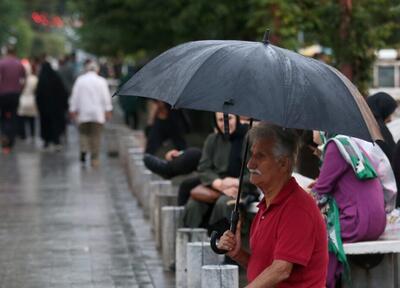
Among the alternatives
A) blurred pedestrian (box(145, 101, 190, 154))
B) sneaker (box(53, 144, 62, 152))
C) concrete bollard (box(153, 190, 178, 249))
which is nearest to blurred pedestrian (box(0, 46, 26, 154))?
sneaker (box(53, 144, 62, 152))

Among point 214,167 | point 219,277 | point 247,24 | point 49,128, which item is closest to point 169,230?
point 214,167

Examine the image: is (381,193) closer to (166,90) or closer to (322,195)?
(322,195)

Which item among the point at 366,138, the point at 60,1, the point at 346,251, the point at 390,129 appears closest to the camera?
the point at 366,138

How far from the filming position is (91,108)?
21812 millimetres

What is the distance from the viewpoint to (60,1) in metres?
87.2

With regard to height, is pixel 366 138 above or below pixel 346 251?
above

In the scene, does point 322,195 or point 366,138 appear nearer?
point 366,138

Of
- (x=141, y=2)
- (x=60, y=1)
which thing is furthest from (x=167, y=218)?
(x=60, y=1)

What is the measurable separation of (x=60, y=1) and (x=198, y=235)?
7844cm

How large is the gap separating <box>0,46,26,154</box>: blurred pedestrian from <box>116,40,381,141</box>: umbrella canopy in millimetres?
20045

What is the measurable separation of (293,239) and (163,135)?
32.7 feet

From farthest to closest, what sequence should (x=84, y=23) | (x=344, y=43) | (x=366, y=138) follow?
(x=84, y=23) → (x=344, y=43) → (x=366, y=138)

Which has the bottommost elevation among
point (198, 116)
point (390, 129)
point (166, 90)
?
point (198, 116)

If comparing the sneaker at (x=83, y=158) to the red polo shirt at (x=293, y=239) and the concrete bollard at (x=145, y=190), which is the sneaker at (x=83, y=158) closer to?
the concrete bollard at (x=145, y=190)
